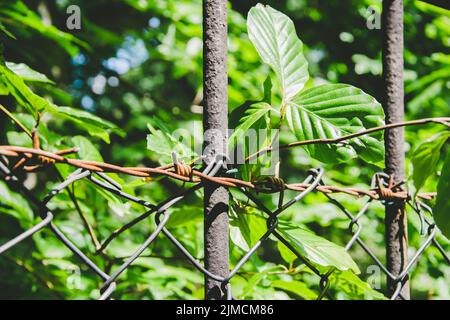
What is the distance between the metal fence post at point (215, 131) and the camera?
600mm

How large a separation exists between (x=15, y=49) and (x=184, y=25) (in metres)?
0.83

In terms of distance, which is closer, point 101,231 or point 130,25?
point 101,231

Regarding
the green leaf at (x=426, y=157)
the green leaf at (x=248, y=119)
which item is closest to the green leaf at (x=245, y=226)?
the green leaf at (x=248, y=119)

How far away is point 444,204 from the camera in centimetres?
64

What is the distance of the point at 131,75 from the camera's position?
4125 mm

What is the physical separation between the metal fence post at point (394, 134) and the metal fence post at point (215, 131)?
0.35 metres

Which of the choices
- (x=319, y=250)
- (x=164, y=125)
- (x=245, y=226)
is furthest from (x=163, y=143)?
(x=319, y=250)

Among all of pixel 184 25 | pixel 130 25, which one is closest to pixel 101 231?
pixel 184 25

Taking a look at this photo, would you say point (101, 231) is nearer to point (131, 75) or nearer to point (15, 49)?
point (15, 49)

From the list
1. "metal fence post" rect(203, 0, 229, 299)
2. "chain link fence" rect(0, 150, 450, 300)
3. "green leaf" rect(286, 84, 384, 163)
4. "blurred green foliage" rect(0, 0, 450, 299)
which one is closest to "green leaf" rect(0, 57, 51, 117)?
"blurred green foliage" rect(0, 0, 450, 299)

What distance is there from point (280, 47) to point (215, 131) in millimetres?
196

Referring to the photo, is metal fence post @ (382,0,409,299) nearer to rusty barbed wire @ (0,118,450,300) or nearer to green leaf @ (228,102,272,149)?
rusty barbed wire @ (0,118,450,300)

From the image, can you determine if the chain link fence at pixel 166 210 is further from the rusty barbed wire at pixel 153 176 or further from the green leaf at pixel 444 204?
the green leaf at pixel 444 204

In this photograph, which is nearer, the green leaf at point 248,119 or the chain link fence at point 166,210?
the chain link fence at point 166,210
